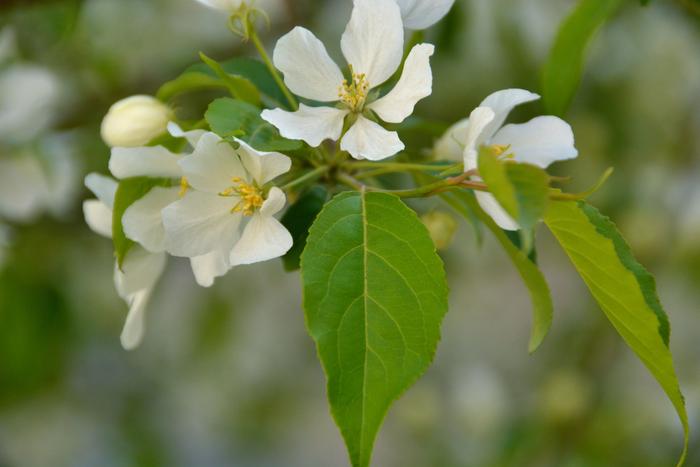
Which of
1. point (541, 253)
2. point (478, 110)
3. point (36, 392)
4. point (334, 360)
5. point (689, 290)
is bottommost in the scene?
point (36, 392)

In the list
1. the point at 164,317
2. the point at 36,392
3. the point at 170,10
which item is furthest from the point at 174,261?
the point at 170,10

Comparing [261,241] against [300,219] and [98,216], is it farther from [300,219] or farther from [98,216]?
[98,216]

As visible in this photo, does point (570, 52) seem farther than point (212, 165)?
Yes

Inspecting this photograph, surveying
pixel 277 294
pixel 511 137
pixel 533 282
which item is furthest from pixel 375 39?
pixel 277 294

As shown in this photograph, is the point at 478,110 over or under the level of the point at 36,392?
over

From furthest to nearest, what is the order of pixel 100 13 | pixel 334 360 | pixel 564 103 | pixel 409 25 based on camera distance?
pixel 100 13 < pixel 564 103 < pixel 409 25 < pixel 334 360

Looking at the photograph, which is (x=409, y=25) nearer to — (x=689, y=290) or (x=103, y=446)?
(x=689, y=290)
